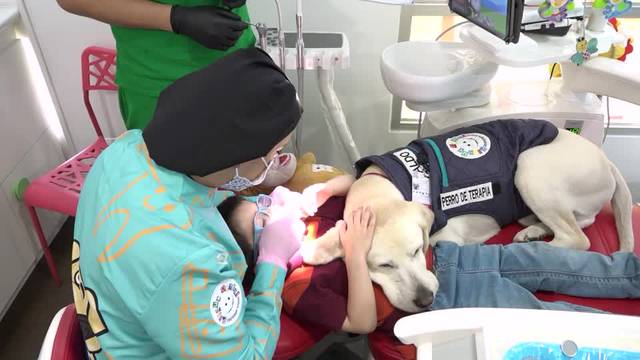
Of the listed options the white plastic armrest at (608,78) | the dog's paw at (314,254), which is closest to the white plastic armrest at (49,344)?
the dog's paw at (314,254)

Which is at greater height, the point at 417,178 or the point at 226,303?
the point at 226,303

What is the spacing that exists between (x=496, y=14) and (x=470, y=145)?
38 cm

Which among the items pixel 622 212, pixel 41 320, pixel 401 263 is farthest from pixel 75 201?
pixel 622 212

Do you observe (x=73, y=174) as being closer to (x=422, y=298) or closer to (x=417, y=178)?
(x=417, y=178)

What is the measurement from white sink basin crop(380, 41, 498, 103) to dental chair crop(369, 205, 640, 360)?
0.50 m

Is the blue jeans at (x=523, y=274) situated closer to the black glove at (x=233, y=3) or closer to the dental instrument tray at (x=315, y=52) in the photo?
the dental instrument tray at (x=315, y=52)

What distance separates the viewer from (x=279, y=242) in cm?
118

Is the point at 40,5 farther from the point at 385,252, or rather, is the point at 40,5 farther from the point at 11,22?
the point at 385,252

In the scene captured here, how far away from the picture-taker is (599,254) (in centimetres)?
137

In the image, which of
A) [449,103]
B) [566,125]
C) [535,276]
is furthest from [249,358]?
[566,125]

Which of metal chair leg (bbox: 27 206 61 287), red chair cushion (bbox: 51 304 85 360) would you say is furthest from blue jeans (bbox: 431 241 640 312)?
metal chair leg (bbox: 27 206 61 287)

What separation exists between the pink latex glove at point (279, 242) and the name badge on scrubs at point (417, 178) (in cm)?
42

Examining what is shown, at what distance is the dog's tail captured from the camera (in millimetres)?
1459

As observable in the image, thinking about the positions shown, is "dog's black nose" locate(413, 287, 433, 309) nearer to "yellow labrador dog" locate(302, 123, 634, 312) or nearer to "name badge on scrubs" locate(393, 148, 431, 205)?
"yellow labrador dog" locate(302, 123, 634, 312)
